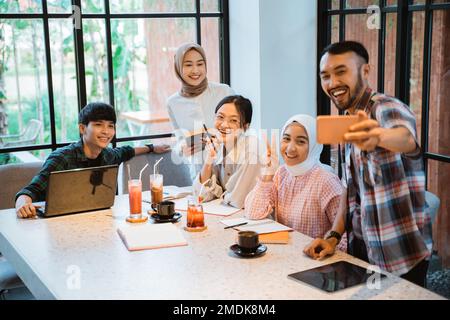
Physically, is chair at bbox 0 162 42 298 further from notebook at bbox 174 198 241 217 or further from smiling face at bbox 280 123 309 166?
smiling face at bbox 280 123 309 166

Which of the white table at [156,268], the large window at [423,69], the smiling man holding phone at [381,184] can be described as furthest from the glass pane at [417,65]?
the white table at [156,268]

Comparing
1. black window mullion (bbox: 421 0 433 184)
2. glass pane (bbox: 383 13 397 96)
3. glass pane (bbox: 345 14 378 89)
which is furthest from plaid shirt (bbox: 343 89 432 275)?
glass pane (bbox: 345 14 378 89)

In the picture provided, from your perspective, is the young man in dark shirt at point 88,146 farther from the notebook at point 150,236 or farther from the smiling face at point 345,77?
the smiling face at point 345,77

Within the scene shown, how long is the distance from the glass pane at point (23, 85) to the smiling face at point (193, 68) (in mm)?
838

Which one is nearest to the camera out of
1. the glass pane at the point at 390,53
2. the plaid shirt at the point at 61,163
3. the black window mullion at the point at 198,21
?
the plaid shirt at the point at 61,163

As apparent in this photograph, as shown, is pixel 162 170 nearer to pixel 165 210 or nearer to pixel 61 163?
pixel 61 163

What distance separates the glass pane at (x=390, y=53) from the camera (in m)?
3.21

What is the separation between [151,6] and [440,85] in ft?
6.09

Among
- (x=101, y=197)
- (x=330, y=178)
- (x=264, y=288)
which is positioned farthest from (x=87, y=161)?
(x=264, y=288)

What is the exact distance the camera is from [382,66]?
329cm

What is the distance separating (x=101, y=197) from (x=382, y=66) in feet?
5.37

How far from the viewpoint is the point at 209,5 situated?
404cm

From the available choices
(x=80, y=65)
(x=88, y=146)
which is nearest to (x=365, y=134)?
(x=88, y=146)
